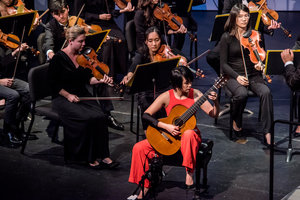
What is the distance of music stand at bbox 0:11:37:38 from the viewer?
5.32m

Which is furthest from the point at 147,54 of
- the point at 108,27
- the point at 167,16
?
the point at 167,16

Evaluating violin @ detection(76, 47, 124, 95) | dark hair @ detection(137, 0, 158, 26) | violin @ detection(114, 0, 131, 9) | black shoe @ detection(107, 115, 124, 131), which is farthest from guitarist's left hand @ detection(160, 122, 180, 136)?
violin @ detection(114, 0, 131, 9)

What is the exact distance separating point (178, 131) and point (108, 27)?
3.09m

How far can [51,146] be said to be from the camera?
532cm

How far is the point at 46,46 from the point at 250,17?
7.70 feet

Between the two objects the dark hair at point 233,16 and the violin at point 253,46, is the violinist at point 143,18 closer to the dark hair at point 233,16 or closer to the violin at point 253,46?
the dark hair at point 233,16

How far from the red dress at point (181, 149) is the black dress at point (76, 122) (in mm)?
796

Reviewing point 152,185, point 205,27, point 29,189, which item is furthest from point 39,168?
point 205,27

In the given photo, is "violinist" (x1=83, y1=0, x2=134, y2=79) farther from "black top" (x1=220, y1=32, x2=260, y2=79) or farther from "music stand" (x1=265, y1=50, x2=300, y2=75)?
"music stand" (x1=265, y1=50, x2=300, y2=75)

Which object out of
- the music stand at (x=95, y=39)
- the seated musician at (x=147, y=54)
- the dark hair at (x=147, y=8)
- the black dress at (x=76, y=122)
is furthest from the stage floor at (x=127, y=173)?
the dark hair at (x=147, y=8)

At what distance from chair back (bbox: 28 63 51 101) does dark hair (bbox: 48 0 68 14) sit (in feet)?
3.09

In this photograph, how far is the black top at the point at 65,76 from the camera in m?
4.83

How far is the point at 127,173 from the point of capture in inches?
184

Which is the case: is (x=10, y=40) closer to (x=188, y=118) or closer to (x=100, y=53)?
(x=100, y=53)
